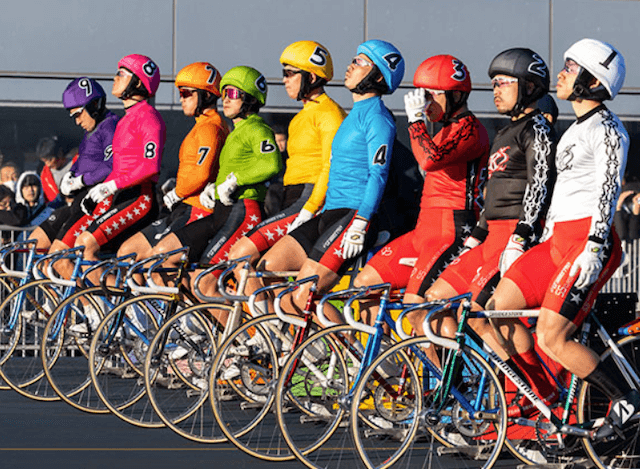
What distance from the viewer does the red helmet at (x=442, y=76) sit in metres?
7.07

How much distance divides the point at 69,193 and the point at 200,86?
160cm

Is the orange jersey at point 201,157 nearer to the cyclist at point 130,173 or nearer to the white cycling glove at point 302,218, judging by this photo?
the cyclist at point 130,173

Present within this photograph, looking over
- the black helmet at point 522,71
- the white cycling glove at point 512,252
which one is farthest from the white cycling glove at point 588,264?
the black helmet at point 522,71

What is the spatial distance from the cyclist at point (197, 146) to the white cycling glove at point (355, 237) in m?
2.33

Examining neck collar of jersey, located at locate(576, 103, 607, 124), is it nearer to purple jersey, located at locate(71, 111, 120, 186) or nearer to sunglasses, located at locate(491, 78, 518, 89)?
sunglasses, located at locate(491, 78, 518, 89)

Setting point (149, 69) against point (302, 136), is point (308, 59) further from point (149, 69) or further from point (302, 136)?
point (149, 69)

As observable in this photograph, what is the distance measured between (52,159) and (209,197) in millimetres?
6022

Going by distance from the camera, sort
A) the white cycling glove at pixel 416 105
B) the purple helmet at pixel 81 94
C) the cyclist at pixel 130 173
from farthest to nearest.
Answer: the purple helmet at pixel 81 94 → the cyclist at pixel 130 173 → the white cycling glove at pixel 416 105

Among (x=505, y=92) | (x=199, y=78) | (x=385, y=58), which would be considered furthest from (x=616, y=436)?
(x=199, y=78)

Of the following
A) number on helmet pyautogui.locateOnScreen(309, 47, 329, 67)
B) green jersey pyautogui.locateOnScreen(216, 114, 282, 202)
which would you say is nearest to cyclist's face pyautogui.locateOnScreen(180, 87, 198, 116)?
green jersey pyautogui.locateOnScreen(216, 114, 282, 202)

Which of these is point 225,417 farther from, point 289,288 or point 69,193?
point 69,193

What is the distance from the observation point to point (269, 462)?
6812 mm

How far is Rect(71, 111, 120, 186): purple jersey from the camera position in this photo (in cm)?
1019

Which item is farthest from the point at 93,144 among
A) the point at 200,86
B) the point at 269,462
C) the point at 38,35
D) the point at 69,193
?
the point at 38,35
